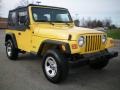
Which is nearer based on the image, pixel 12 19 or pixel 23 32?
pixel 23 32

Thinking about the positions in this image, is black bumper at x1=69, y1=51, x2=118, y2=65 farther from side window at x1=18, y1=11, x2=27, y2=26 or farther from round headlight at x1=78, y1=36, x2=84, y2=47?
side window at x1=18, y1=11, x2=27, y2=26

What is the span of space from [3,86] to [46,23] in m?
2.58

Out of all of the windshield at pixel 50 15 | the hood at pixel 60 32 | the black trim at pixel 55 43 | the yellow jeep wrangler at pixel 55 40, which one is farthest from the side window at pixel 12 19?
the black trim at pixel 55 43

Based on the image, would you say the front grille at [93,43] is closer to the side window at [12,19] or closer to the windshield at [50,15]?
the windshield at [50,15]

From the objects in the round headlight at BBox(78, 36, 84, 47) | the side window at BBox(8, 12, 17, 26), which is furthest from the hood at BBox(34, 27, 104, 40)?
the side window at BBox(8, 12, 17, 26)

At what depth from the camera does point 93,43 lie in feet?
20.5

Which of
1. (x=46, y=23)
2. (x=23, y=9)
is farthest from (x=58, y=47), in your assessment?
(x=23, y=9)

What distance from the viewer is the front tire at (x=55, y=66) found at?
5781mm

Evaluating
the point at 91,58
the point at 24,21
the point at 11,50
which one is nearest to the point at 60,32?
the point at 91,58

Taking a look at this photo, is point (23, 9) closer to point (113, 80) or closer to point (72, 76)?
point (72, 76)

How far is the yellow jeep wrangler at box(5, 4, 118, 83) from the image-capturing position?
5.86 m

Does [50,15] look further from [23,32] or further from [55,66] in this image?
[55,66]

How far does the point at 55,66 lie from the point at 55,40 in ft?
2.26

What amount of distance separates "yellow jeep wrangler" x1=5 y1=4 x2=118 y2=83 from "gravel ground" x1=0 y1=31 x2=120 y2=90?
293mm
